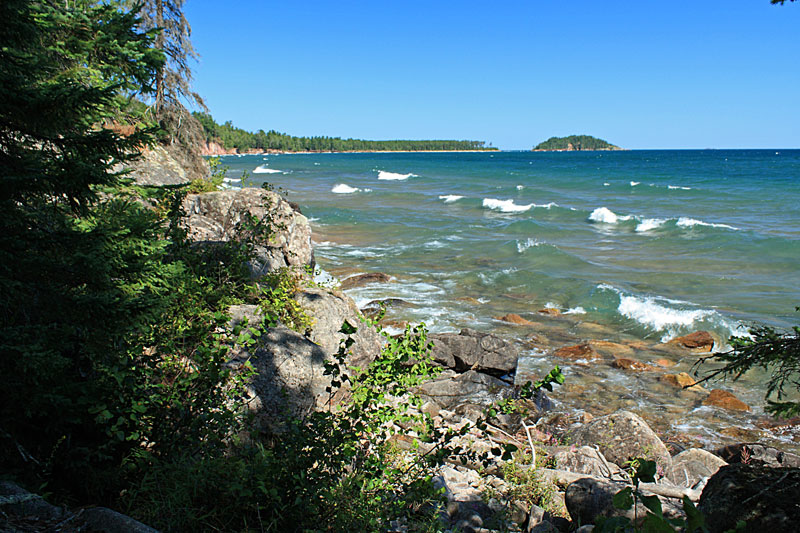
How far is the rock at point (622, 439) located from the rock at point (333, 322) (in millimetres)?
3180

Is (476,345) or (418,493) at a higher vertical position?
(418,493)

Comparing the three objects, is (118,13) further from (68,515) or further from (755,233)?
(755,233)

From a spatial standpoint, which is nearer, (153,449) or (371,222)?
(153,449)

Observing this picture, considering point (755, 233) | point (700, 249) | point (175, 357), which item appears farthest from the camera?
point (755, 233)

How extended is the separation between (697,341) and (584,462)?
22.5 ft

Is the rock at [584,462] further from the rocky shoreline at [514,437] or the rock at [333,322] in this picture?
the rock at [333,322]

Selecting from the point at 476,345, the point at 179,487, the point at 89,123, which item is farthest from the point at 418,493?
the point at 476,345

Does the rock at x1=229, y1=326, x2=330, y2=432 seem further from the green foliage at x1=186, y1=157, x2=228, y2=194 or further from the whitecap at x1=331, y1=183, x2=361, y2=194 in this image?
the whitecap at x1=331, y1=183, x2=361, y2=194

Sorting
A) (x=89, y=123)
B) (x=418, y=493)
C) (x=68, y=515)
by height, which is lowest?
(x=418, y=493)

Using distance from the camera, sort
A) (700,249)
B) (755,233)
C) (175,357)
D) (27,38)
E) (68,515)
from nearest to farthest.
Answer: (68,515) → (27,38) → (175,357) → (700,249) → (755,233)

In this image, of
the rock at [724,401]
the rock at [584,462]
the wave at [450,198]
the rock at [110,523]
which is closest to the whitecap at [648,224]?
the wave at [450,198]

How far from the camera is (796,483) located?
11.4ft

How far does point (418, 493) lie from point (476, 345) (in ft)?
21.1

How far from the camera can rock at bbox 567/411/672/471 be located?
6.81 metres
